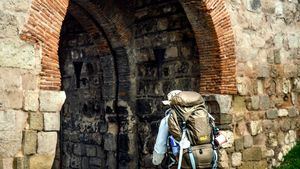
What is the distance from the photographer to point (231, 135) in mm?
5699

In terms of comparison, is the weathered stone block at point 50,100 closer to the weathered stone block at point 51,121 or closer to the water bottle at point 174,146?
the weathered stone block at point 51,121

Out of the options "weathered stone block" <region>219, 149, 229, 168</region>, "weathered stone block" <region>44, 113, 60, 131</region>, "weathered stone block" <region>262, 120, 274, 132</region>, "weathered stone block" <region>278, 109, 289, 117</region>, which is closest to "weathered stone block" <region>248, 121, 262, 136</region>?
"weathered stone block" <region>262, 120, 274, 132</region>

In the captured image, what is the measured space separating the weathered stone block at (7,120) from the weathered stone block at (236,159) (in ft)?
10.4

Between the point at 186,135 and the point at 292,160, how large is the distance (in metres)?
2.95

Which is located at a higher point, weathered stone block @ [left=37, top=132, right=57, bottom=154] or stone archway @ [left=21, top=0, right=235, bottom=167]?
stone archway @ [left=21, top=0, right=235, bottom=167]

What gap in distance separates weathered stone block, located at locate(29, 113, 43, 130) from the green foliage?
3.98 meters

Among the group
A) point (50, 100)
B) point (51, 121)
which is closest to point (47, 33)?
point (50, 100)

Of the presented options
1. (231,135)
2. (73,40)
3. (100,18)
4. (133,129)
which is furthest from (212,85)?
(73,40)

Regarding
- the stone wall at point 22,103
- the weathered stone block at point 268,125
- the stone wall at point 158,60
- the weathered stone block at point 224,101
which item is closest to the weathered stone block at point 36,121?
the stone wall at point 22,103

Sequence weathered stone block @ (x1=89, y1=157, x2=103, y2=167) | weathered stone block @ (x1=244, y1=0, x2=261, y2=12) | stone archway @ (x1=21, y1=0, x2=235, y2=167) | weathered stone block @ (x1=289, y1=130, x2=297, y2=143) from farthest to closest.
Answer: weathered stone block @ (x1=89, y1=157, x2=103, y2=167) → weathered stone block @ (x1=289, y1=130, x2=297, y2=143) → weathered stone block @ (x1=244, y1=0, x2=261, y2=12) → stone archway @ (x1=21, y1=0, x2=235, y2=167)

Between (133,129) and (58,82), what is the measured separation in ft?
9.69

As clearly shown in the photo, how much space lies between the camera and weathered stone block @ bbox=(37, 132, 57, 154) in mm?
3794

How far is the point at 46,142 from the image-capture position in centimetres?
383

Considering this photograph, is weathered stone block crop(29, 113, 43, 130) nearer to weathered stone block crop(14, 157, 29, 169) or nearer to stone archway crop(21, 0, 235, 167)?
weathered stone block crop(14, 157, 29, 169)
